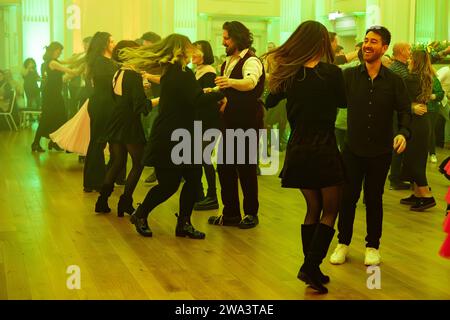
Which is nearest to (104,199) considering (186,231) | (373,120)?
(186,231)

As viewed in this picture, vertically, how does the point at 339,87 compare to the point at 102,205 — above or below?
above

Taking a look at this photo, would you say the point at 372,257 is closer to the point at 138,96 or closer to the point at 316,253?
the point at 316,253

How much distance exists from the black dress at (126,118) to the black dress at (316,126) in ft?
7.70

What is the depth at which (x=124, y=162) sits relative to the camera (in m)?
6.66

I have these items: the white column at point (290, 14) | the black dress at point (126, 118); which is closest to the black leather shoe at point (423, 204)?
the black dress at point (126, 118)

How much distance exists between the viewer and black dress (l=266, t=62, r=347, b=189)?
13.8 feet

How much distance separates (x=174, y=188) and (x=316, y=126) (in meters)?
1.72

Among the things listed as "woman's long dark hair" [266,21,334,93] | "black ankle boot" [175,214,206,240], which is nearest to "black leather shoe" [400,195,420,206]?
"black ankle boot" [175,214,206,240]

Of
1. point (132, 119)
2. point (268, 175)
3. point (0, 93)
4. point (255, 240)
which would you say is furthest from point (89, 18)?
point (255, 240)

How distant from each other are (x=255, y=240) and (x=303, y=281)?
1.43 meters

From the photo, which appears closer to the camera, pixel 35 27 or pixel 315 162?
pixel 315 162

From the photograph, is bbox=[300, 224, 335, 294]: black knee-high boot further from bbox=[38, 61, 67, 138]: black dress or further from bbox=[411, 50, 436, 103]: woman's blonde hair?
bbox=[38, 61, 67, 138]: black dress

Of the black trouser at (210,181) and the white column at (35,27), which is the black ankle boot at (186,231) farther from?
the white column at (35,27)

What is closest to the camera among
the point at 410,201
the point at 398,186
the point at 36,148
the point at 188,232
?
the point at 188,232
